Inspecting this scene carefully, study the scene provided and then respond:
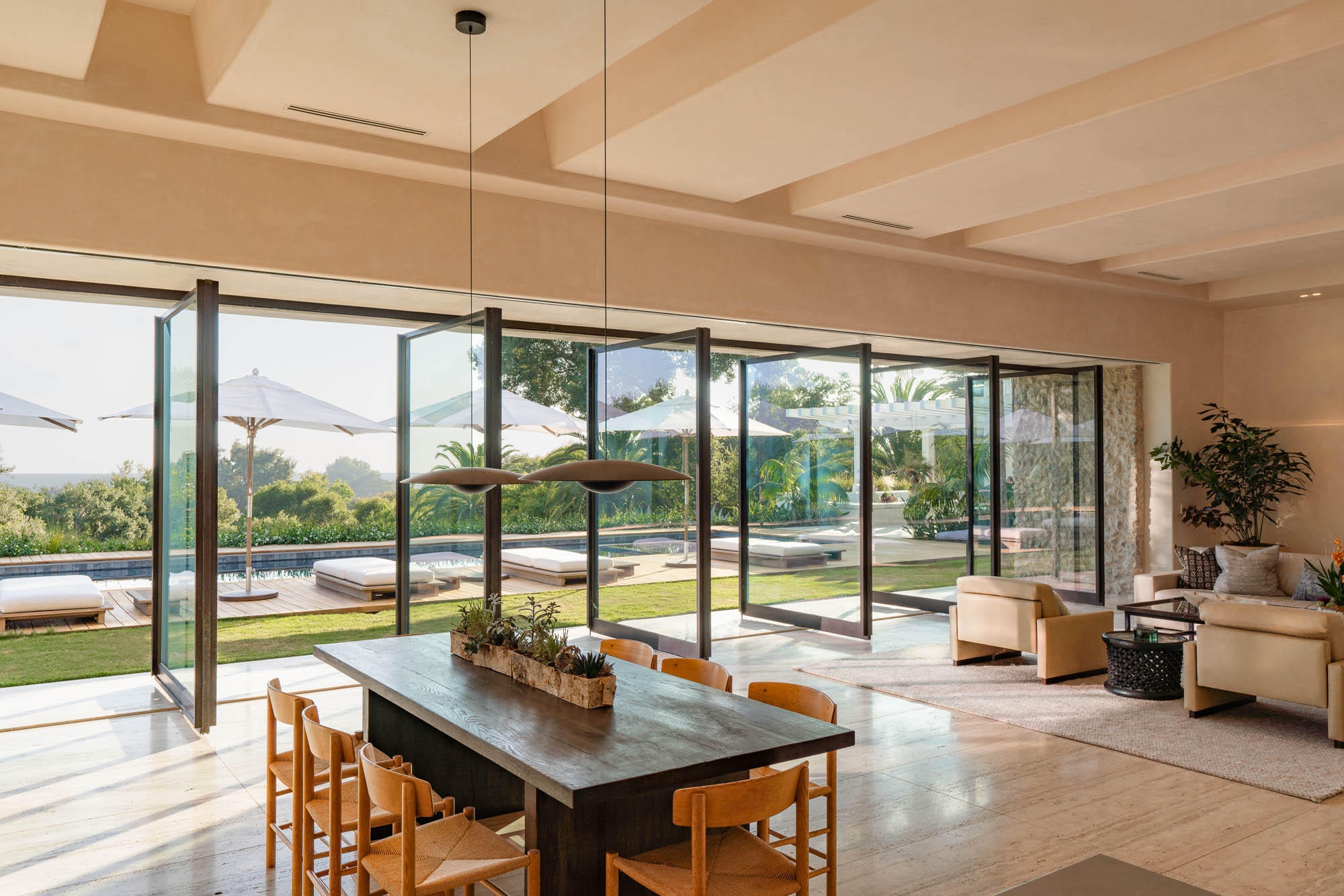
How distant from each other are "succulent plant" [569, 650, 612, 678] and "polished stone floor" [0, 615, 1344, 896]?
4.26 feet

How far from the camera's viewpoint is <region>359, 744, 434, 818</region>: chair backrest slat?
2633 millimetres

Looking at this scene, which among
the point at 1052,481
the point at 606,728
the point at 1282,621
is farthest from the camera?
the point at 1052,481

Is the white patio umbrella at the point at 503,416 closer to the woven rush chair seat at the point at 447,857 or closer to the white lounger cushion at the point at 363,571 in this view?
the white lounger cushion at the point at 363,571

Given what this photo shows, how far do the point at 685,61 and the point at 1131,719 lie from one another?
4.88 meters

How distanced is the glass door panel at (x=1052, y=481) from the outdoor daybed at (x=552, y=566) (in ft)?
15.6

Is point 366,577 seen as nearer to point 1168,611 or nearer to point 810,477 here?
point 810,477

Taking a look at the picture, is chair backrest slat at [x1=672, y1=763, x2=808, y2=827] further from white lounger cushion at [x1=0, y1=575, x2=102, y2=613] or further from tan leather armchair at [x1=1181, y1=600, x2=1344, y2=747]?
white lounger cushion at [x1=0, y1=575, x2=102, y2=613]

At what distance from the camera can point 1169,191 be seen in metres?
6.52

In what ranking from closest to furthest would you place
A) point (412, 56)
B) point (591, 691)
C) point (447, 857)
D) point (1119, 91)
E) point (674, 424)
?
point (447, 857)
point (591, 691)
point (412, 56)
point (1119, 91)
point (674, 424)

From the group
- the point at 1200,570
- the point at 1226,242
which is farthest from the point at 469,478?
the point at 1200,570

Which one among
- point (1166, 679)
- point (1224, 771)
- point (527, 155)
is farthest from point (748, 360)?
point (1224, 771)

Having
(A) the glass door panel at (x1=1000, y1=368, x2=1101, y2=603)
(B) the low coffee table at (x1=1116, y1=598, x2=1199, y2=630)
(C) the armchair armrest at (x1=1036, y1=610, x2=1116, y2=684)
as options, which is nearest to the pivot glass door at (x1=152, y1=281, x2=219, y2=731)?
(C) the armchair armrest at (x1=1036, y1=610, x2=1116, y2=684)

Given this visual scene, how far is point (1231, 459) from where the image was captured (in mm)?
10250

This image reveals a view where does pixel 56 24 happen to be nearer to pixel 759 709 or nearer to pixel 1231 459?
pixel 759 709
